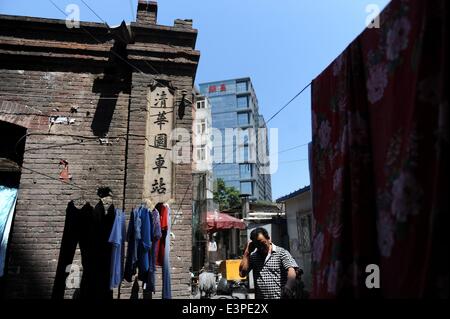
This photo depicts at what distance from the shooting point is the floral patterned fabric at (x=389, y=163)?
1.42m

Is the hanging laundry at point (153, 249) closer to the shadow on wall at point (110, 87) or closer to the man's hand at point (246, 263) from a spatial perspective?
the man's hand at point (246, 263)

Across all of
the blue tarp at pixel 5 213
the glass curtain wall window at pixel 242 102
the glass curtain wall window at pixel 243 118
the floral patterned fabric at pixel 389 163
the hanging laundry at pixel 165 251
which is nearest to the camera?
the floral patterned fabric at pixel 389 163

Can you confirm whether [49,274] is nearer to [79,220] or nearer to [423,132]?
[79,220]

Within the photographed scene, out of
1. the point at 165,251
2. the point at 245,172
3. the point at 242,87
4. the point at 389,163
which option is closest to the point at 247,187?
the point at 245,172

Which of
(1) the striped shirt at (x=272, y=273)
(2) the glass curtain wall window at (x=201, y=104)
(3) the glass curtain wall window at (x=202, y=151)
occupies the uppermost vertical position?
(2) the glass curtain wall window at (x=201, y=104)

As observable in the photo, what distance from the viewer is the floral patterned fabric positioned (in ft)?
4.66

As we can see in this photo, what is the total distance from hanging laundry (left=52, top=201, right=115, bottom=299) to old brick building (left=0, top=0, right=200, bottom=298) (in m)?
0.87

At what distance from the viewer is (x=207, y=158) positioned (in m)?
26.4

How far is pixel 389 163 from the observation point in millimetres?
1683

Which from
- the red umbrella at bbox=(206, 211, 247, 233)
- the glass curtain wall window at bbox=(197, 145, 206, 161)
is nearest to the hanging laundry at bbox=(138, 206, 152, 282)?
the red umbrella at bbox=(206, 211, 247, 233)

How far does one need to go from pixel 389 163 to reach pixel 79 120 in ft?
15.6

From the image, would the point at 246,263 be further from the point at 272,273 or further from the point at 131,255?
the point at 131,255

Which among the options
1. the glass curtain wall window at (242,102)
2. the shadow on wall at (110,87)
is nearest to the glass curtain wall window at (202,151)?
the shadow on wall at (110,87)
